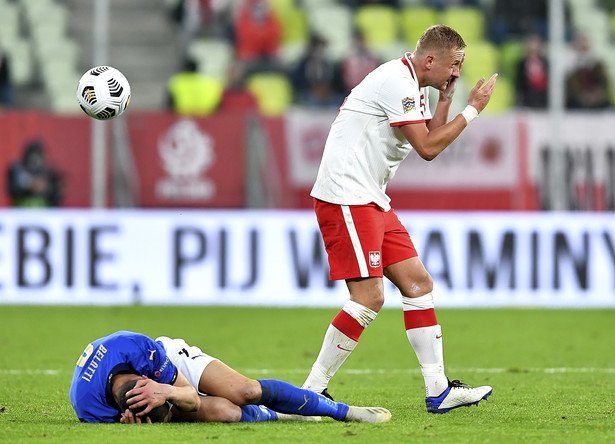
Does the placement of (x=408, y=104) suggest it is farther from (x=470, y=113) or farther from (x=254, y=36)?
(x=254, y=36)

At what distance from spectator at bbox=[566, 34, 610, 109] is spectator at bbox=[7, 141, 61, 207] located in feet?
22.3

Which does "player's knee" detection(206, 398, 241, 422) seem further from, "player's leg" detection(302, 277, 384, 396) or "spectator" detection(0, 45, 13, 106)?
"spectator" detection(0, 45, 13, 106)

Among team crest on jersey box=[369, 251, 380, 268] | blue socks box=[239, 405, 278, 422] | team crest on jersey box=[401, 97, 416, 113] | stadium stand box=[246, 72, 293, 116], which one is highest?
stadium stand box=[246, 72, 293, 116]

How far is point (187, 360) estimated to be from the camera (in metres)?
5.62

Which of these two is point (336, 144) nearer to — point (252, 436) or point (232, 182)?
point (252, 436)

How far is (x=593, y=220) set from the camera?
42.2 feet

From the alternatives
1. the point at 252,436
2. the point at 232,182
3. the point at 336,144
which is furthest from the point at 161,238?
the point at 252,436

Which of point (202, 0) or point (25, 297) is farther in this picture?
point (202, 0)

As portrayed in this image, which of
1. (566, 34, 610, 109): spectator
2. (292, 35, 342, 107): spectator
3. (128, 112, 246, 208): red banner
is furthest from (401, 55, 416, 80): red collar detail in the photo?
(566, 34, 610, 109): spectator

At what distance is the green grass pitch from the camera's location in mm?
5359

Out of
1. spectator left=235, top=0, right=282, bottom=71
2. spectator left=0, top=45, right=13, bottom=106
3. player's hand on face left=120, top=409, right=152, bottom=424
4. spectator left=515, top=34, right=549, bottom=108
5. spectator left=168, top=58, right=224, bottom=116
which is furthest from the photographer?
spectator left=235, top=0, right=282, bottom=71

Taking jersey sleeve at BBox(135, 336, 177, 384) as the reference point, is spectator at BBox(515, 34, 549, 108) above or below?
above

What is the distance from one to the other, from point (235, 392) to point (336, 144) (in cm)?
150

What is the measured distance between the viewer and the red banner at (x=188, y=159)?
13.4 meters
